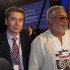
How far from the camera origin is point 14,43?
1.95 meters

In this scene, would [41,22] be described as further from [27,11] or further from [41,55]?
[41,55]

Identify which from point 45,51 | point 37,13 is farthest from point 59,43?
point 37,13

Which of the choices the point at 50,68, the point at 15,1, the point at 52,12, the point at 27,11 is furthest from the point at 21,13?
the point at 15,1

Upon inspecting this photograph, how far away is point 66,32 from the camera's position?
2094mm

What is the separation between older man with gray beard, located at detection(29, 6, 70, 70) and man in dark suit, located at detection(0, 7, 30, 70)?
120 mm

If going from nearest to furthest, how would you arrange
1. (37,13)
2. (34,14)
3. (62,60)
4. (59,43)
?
(62,60) < (59,43) < (37,13) < (34,14)

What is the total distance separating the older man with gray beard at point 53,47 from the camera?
1870 millimetres

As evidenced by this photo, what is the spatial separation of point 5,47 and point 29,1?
6.48 meters

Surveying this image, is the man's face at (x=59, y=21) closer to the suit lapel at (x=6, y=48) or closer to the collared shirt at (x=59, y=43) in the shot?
the collared shirt at (x=59, y=43)

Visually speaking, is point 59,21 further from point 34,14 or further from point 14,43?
point 34,14

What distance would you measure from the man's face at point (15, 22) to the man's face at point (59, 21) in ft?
1.41

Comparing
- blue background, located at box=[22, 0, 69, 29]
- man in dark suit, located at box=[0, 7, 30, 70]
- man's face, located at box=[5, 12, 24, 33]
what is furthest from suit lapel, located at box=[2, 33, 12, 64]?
blue background, located at box=[22, 0, 69, 29]

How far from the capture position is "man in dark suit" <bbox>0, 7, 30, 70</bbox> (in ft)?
6.25

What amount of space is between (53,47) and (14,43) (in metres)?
0.48
